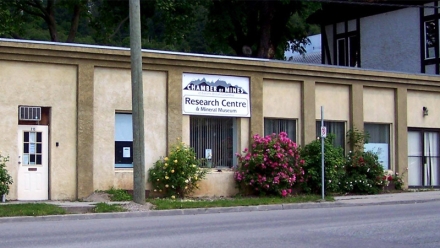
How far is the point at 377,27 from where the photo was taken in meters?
37.1

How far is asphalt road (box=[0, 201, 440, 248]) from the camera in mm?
11898

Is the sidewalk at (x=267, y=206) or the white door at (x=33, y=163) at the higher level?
the white door at (x=33, y=163)

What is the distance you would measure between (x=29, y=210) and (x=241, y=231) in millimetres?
6349

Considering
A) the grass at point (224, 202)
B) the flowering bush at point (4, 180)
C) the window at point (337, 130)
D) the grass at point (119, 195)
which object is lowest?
the grass at point (224, 202)

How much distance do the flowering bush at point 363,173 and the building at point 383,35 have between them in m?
10.8

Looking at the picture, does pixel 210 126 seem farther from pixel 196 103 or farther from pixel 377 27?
pixel 377 27

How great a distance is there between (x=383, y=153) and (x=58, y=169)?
1321cm

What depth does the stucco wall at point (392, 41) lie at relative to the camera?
35250 millimetres

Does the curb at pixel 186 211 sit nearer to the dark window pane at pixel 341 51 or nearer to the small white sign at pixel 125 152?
the small white sign at pixel 125 152

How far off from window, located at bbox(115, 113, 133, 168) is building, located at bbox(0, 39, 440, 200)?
0.10ft

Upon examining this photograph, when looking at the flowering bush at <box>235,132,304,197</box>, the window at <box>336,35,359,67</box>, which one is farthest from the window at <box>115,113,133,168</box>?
the window at <box>336,35,359,67</box>

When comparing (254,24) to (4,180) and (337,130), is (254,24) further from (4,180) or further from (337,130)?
(4,180)

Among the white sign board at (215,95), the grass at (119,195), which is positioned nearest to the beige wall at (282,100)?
the white sign board at (215,95)

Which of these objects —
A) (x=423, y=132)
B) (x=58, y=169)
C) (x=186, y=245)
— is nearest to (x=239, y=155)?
(x=58, y=169)
